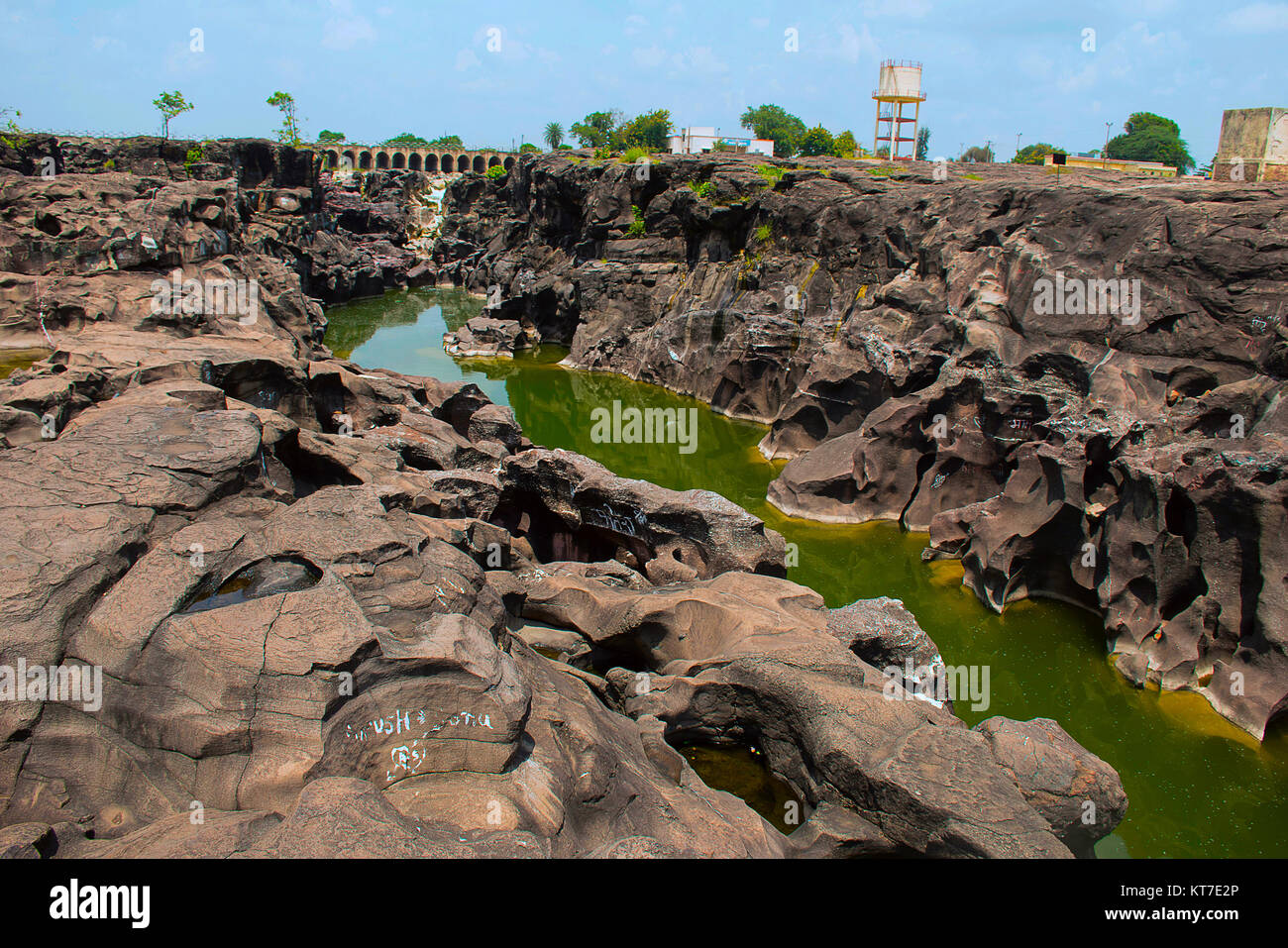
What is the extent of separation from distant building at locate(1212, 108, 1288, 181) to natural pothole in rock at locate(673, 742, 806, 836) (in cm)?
1990

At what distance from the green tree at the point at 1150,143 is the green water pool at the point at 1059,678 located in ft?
198

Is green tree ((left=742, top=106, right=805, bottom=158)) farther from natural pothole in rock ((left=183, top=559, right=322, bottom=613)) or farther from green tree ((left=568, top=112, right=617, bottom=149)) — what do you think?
natural pothole in rock ((left=183, top=559, right=322, bottom=613))

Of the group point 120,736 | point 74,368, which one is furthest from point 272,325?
point 120,736

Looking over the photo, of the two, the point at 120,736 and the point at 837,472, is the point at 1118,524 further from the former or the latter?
the point at 120,736

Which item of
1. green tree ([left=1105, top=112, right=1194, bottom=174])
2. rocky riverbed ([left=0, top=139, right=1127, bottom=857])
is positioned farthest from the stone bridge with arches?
rocky riverbed ([left=0, top=139, right=1127, bottom=857])

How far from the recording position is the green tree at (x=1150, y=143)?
6944cm

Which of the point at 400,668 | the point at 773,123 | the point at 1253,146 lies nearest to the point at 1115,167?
the point at 1253,146

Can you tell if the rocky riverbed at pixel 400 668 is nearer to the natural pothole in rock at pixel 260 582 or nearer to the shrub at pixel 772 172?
the natural pothole in rock at pixel 260 582

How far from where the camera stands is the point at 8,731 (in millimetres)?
6488

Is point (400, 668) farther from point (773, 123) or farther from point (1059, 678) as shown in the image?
point (773, 123)

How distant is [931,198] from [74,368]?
21.5m

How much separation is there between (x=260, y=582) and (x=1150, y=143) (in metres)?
84.1

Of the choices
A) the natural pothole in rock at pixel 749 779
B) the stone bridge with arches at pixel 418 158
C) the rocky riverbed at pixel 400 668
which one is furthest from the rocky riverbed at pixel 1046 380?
the stone bridge with arches at pixel 418 158
